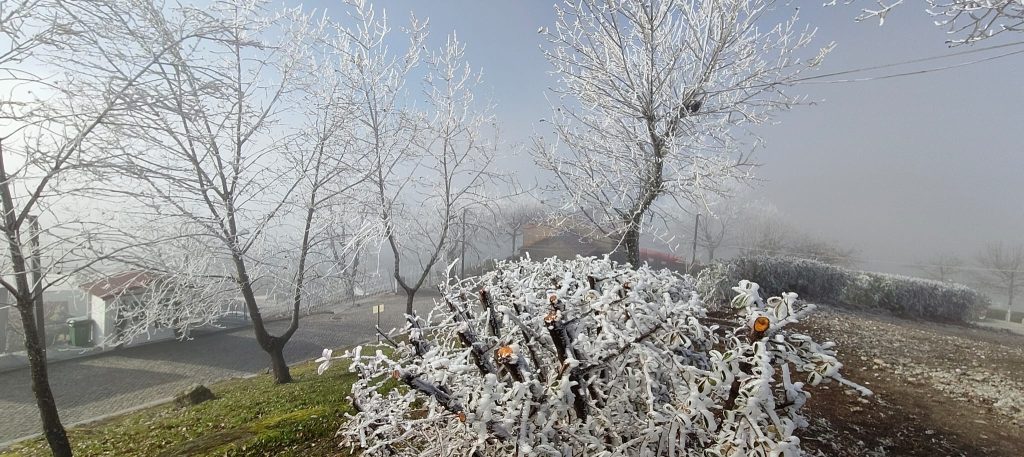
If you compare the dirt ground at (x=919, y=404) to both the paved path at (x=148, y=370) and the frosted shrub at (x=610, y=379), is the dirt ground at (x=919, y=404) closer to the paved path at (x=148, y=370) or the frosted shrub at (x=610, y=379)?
the frosted shrub at (x=610, y=379)

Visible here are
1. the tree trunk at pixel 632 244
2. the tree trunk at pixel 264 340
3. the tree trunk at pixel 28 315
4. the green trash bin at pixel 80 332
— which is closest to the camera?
the tree trunk at pixel 28 315

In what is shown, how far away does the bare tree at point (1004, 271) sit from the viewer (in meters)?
20.1

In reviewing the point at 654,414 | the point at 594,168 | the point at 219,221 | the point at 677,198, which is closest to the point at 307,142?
the point at 219,221

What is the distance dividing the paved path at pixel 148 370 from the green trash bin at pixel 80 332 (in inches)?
49.5

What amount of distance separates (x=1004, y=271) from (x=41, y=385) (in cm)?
3125

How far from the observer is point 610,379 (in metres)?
1.86

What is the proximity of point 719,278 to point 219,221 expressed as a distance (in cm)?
921

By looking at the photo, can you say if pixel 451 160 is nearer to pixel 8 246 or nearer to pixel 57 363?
pixel 8 246

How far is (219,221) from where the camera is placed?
592 centimetres

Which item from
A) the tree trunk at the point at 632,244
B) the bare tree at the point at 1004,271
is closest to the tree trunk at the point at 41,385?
the tree trunk at the point at 632,244

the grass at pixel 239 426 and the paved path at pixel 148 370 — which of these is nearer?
the grass at pixel 239 426

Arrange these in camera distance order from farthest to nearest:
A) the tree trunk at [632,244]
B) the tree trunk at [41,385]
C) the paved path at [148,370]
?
1. the paved path at [148,370]
2. the tree trunk at [632,244]
3. the tree trunk at [41,385]

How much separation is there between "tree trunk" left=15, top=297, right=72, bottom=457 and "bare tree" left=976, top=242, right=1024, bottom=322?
27032 millimetres

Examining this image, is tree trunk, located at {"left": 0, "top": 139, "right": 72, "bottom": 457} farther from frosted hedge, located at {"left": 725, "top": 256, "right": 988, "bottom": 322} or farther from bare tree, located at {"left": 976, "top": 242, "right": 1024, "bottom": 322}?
bare tree, located at {"left": 976, "top": 242, "right": 1024, "bottom": 322}
